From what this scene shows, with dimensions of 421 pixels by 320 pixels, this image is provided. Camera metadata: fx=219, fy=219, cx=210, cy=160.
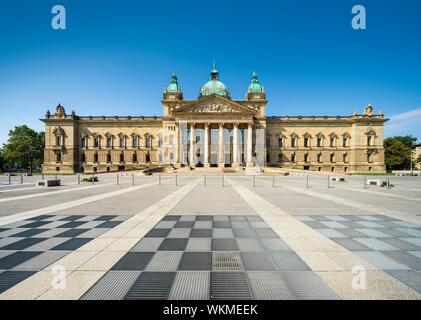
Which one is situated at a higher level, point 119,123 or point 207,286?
point 119,123

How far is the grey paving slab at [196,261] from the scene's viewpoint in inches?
181

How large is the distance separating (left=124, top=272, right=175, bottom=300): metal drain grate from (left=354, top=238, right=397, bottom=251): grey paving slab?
526 cm

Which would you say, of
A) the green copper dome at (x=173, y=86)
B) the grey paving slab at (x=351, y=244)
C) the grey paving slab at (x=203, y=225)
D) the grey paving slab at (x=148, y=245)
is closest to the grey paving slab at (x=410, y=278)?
→ the grey paving slab at (x=351, y=244)

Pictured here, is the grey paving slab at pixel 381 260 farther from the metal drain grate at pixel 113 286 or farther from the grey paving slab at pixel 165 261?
the metal drain grate at pixel 113 286

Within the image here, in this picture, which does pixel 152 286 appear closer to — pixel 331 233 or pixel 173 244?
pixel 173 244

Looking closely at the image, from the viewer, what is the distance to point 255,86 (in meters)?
72.1

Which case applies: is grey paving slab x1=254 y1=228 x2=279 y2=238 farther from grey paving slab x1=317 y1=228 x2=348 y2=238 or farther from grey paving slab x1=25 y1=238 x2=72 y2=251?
grey paving slab x1=25 y1=238 x2=72 y2=251

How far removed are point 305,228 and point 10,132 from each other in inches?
3918

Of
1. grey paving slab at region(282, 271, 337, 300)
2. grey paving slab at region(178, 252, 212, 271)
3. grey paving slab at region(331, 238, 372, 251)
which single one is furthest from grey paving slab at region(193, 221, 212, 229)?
grey paving slab at region(331, 238, 372, 251)

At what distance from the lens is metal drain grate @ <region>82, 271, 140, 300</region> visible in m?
3.63

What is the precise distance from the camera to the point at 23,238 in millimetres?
6371
